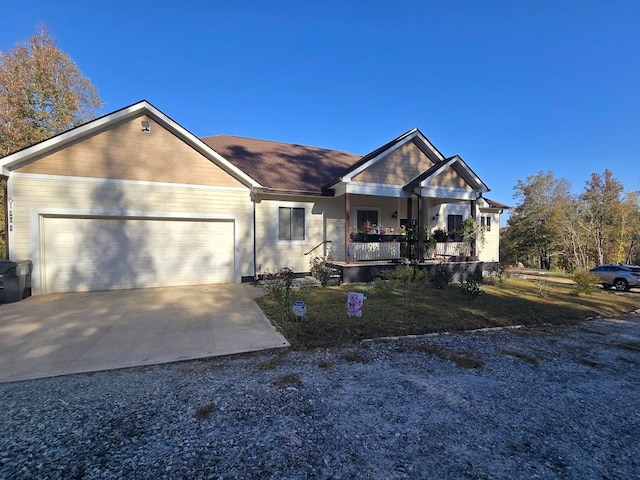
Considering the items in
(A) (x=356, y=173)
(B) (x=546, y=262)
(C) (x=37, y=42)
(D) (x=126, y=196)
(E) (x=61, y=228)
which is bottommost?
(B) (x=546, y=262)

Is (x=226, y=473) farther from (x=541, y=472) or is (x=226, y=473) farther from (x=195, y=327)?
(x=195, y=327)

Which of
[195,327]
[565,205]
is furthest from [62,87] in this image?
[565,205]

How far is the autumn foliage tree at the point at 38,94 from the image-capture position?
1764 centimetres

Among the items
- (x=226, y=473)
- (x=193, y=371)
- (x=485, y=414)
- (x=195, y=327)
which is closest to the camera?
(x=226, y=473)

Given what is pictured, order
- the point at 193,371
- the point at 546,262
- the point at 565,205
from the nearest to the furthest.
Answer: the point at 193,371 → the point at 565,205 → the point at 546,262

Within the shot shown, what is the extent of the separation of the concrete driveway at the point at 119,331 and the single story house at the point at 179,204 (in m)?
1.62

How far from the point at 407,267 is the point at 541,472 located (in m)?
8.82

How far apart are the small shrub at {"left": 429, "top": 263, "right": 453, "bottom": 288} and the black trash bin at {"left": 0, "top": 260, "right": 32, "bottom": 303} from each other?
1247 cm

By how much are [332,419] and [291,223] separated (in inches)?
373

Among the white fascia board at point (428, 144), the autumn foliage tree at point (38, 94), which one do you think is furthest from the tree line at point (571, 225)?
the autumn foliage tree at point (38, 94)

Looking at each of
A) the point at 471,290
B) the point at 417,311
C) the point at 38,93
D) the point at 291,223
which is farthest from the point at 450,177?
the point at 38,93

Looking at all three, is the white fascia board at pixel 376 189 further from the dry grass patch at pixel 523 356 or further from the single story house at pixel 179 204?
the dry grass patch at pixel 523 356

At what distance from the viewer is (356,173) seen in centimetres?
1134

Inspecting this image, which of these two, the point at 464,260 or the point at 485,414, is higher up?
the point at 464,260
